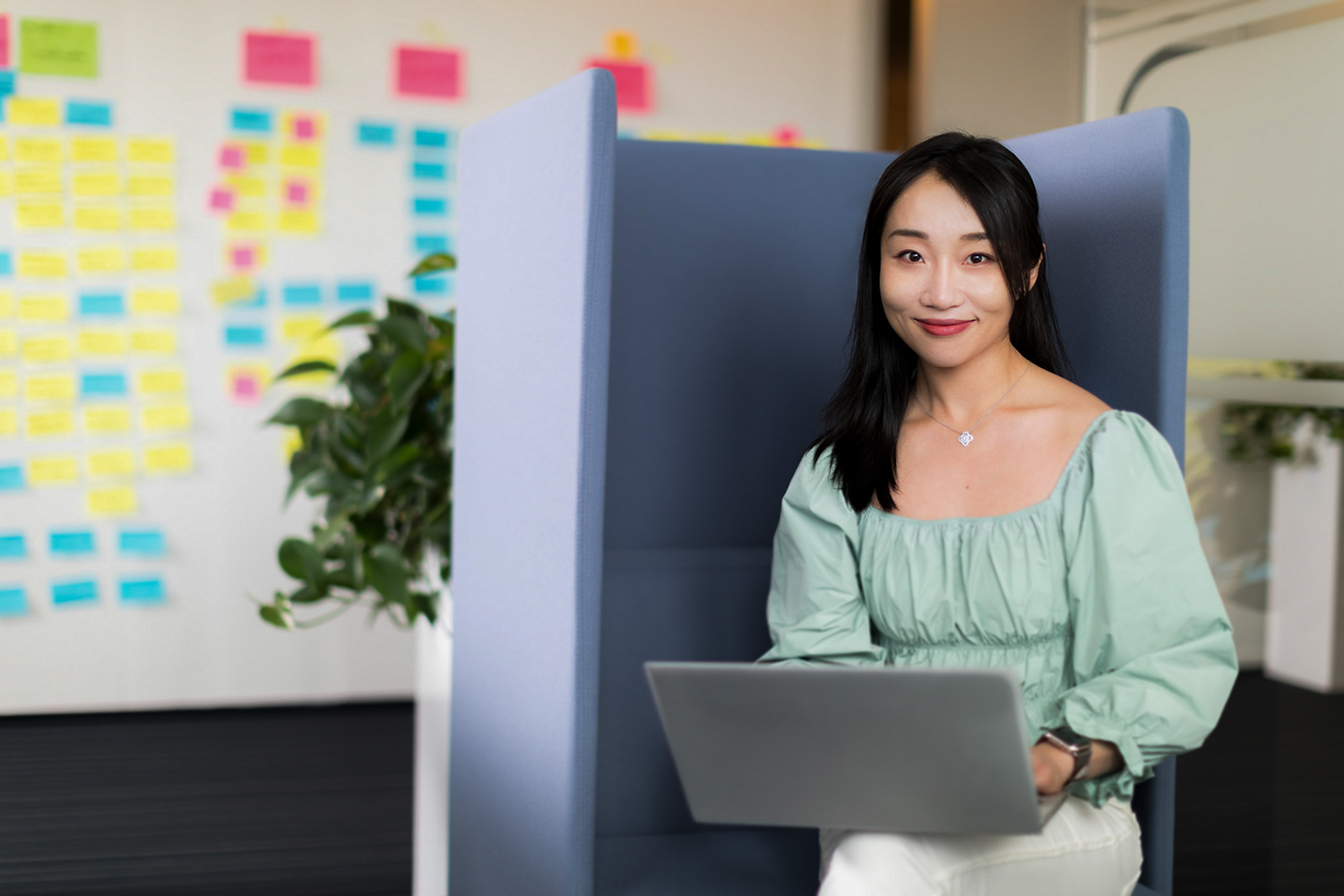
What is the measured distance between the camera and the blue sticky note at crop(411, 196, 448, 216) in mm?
3266

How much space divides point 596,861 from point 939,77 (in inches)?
98.7

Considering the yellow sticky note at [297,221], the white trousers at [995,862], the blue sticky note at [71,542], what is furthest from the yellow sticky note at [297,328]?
the white trousers at [995,862]

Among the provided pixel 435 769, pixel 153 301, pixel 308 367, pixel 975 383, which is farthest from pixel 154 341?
pixel 975 383

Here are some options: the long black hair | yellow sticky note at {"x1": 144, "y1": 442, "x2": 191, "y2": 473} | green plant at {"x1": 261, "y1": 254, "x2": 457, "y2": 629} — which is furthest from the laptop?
yellow sticky note at {"x1": 144, "y1": 442, "x2": 191, "y2": 473}

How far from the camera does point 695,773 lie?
3.24 feet

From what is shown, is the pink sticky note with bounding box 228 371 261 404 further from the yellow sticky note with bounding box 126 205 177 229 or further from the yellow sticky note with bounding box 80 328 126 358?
the yellow sticky note with bounding box 126 205 177 229

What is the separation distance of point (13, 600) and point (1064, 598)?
9.86 ft

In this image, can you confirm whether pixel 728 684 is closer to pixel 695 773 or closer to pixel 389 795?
pixel 695 773

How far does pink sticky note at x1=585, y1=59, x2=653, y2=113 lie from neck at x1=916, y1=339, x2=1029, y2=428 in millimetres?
2381

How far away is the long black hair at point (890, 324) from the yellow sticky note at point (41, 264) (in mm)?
2617

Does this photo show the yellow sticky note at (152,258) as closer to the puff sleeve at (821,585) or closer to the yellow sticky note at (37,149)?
the yellow sticky note at (37,149)

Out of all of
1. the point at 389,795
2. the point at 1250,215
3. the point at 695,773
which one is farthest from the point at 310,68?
the point at 695,773

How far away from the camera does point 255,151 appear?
315 centimetres

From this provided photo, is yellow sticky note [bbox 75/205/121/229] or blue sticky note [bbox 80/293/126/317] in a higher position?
yellow sticky note [bbox 75/205/121/229]
